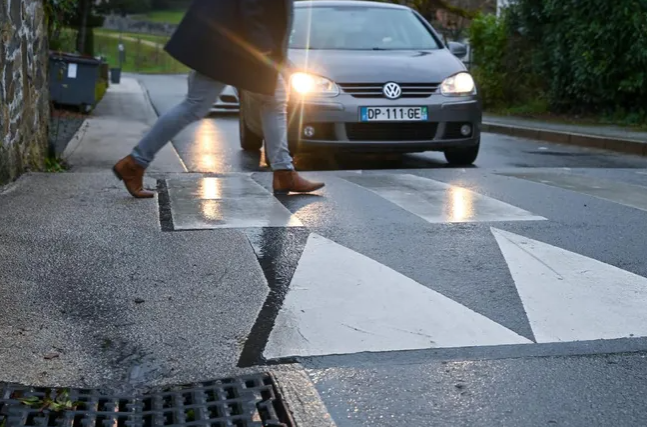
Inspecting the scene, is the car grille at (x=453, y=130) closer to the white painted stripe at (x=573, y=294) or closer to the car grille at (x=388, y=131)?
the car grille at (x=388, y=131)

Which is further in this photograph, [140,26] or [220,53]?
[140,26]

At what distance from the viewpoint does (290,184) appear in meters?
6.27

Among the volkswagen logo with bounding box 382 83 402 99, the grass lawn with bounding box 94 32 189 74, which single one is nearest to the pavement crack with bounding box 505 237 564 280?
the volkswagen logo with bounding box 382 83 402 99

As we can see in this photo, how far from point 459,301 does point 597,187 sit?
3505 millimetres

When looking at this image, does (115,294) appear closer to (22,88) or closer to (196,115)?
(196,115)

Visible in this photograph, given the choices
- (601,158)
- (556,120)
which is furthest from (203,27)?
(556,120)

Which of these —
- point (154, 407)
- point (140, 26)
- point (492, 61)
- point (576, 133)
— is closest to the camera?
point (154, 407)

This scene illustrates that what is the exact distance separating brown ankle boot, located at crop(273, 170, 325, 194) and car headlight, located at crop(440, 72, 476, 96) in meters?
2.70

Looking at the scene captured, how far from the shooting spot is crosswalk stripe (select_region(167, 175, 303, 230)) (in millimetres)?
5234

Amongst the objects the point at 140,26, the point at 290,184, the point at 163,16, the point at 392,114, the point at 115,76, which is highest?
the point at 392,114

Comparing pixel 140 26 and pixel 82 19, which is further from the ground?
pixel 82 19

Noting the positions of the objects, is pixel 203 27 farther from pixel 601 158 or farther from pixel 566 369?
pixel 601 158

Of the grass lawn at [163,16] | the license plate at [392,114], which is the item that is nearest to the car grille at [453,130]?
the license plate at [392,114]

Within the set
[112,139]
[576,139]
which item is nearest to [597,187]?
[576,139]
